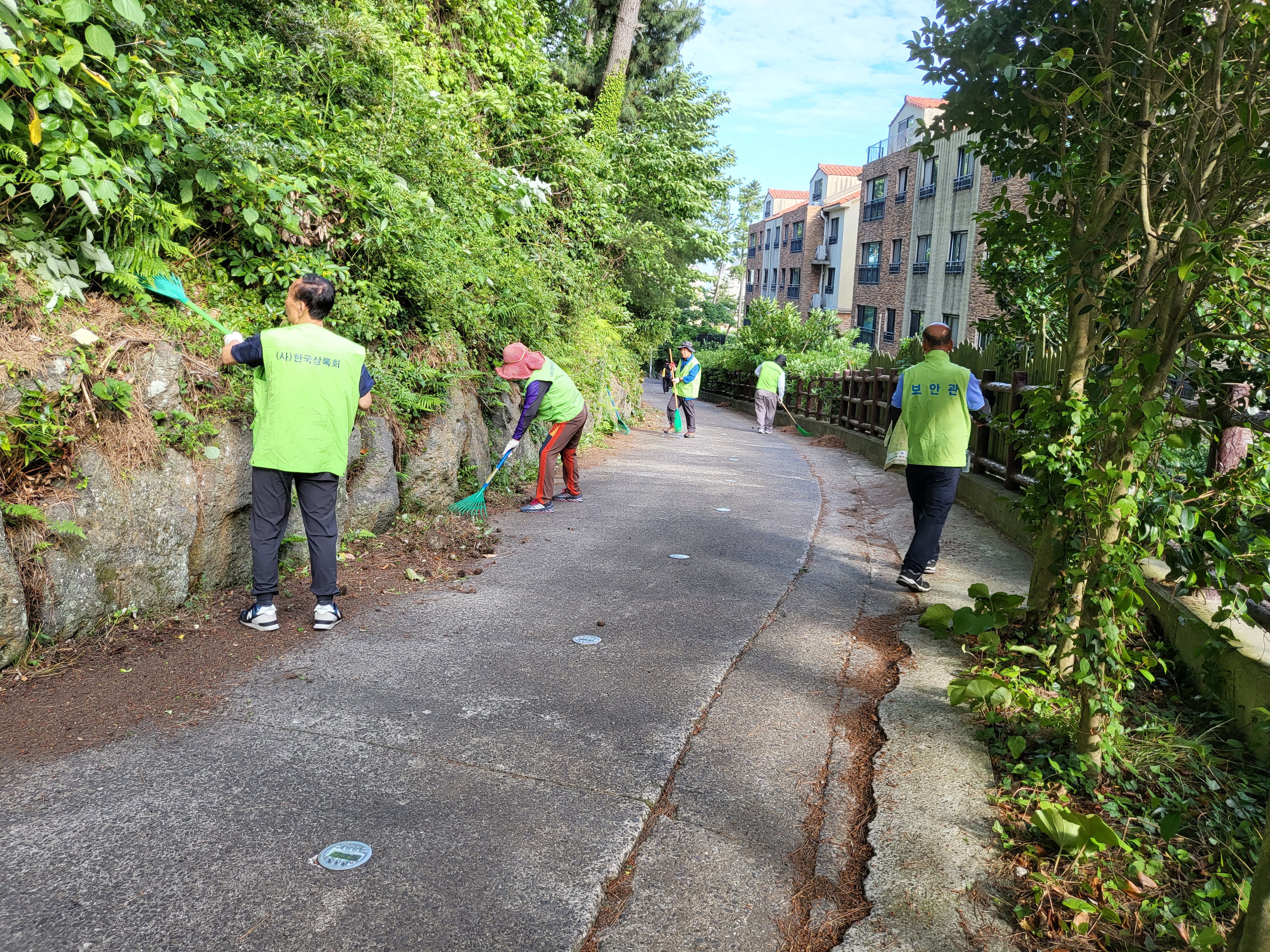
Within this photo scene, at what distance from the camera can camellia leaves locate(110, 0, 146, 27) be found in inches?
165

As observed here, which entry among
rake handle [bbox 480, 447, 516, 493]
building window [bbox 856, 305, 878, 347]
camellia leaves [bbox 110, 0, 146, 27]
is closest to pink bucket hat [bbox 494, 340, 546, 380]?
rake handle [bbox 480, 447, 516, 493]

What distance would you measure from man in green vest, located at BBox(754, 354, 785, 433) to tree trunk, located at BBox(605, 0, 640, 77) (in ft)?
24.2

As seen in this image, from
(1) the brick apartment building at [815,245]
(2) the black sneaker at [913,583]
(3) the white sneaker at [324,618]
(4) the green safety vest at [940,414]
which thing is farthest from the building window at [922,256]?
(3) the white sneaker at [324,618]

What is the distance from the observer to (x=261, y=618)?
477cm

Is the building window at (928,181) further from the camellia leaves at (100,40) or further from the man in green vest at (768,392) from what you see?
the camellia leaves at (100,40)

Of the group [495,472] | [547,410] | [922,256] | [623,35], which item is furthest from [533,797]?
[922,256]

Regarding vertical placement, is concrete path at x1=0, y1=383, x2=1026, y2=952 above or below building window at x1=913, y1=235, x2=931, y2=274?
below

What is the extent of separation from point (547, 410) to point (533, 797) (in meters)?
5.59

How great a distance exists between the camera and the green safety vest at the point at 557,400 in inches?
332

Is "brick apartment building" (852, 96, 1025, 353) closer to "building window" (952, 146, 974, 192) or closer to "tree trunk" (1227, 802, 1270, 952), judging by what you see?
"building window" (952, 146, 974, 192)

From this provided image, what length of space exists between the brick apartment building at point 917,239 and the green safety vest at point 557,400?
21.4 meters

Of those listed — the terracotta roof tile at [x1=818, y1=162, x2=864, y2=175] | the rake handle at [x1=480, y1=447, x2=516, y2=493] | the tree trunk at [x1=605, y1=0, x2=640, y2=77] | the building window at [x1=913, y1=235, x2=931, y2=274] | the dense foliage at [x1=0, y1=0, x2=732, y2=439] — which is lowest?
the rake handle at [x1=480, y1=447, x2=516, y2=493]

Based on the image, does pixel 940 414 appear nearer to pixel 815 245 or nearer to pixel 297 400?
→ pixel 297 400

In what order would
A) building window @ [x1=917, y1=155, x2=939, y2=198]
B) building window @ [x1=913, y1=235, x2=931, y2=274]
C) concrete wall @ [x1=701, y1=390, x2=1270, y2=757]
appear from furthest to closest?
building window @ [x1=913, y1=235, x2=931, y2=274] < building window @ [x1=917, y1=155, x2=939, y2=198] < concrete wall @ [x1=701, y1=390, x2=1270, y2=757]
